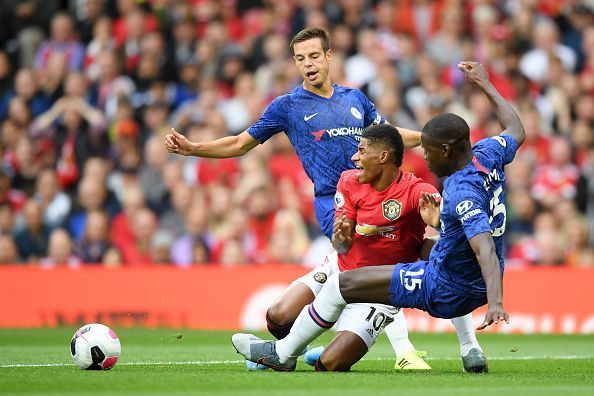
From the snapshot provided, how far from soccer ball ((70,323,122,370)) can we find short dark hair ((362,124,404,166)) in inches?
96.6

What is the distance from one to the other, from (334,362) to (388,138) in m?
1.72

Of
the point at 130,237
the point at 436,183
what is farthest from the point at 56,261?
the point at 436,183

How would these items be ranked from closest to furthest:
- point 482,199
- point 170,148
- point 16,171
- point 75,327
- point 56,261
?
1. point 482,199
2. point 170,148
3. point 75,327
4. point 56,261
5. point 16,171

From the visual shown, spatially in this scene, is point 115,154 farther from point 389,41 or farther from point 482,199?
point 482,199

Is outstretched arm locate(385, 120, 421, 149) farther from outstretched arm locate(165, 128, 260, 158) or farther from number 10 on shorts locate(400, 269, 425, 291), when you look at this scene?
number 10 on shorts locate(400, 269, 425, 291)

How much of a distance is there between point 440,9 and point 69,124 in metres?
6.01

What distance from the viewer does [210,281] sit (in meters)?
15.3

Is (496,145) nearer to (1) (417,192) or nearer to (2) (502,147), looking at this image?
(2) (502,147)

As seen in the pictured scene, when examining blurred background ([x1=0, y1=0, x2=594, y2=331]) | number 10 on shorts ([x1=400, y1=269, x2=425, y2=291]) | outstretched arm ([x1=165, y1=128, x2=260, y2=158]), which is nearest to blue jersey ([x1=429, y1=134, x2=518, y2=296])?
number 10 on shorts ([x1=400, y1=269, x2=425, y2=291])

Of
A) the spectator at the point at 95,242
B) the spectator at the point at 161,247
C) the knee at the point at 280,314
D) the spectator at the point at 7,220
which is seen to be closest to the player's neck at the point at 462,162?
the knee at the point at 280,314

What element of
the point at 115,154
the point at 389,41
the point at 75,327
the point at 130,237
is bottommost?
the point at 75,327

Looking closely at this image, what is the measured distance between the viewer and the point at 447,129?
801 centimetres

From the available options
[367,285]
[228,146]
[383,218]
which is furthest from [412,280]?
[228,146]

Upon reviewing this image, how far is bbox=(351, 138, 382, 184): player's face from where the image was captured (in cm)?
882
